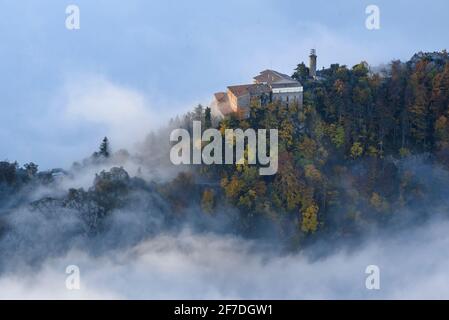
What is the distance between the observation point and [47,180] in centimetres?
8231

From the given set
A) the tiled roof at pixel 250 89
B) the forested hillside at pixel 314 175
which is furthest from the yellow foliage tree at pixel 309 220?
the tiled roof at pixel 250 89

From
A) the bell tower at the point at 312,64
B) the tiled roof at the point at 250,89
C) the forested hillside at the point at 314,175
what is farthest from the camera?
the bell tower at the point at 312,64

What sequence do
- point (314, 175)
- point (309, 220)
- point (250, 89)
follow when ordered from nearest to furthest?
point (309, 220) → point (314, 175) → point (250, 89)

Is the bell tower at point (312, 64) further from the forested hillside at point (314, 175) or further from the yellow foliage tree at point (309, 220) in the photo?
the yellow foliage tree at point (309, 220)

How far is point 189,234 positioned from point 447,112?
83.5 ft

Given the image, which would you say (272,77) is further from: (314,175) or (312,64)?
(314,175)

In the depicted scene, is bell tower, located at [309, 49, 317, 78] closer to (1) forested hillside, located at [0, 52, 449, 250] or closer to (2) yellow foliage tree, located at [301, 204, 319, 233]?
(1) forested hillside, located at [0, 52, 449, 250]

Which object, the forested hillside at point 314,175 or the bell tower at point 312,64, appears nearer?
the forested hillside at point 314,175

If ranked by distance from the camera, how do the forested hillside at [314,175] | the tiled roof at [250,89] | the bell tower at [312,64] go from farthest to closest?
the bell tower at [312,64], the tiled roof at [250,89], the forested hillside at [314,175]

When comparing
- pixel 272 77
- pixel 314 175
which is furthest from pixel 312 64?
pixel 314 175

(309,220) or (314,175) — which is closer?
(309,220)

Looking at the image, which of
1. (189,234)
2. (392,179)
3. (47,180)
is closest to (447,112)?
(392,179)

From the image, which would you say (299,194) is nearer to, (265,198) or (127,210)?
(265,198)

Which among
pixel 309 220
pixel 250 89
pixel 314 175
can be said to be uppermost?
pixel 250 89
